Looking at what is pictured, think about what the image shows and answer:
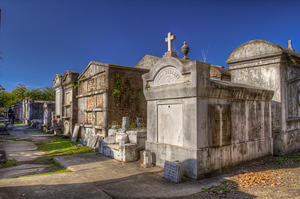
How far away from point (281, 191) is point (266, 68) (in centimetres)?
546

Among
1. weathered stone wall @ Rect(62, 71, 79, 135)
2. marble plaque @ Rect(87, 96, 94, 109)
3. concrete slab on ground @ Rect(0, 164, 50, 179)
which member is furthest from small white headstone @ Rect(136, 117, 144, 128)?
weathered stone wall @ Rect(62, 71, 79, 135)

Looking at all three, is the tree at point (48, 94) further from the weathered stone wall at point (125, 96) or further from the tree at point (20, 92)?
the weathered stone wall at point (125, 96)

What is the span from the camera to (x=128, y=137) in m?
8.16

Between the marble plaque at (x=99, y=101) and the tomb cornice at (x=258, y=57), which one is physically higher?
the tomb cornice at (x=258, y=57)

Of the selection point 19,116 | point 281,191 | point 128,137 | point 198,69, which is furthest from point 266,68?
point 19,116

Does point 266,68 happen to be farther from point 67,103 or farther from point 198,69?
point 67,103

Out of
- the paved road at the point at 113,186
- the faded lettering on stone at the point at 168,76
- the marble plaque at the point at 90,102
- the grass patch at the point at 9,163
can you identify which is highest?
the faded lettering on stone at the point at 168,76

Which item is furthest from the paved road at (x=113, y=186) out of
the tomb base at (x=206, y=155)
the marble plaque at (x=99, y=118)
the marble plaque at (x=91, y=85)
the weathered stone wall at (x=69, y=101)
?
the weathered stone wall at (x=69, y=101)

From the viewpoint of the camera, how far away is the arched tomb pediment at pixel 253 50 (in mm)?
8303

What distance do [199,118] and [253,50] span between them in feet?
17.1

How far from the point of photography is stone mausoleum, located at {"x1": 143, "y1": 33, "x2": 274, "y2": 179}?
5520 millimetres

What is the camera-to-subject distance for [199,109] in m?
5.52

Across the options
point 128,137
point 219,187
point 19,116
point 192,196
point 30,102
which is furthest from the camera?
point 19,116

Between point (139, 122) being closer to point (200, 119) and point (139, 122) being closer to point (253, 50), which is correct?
point (200, 119)
